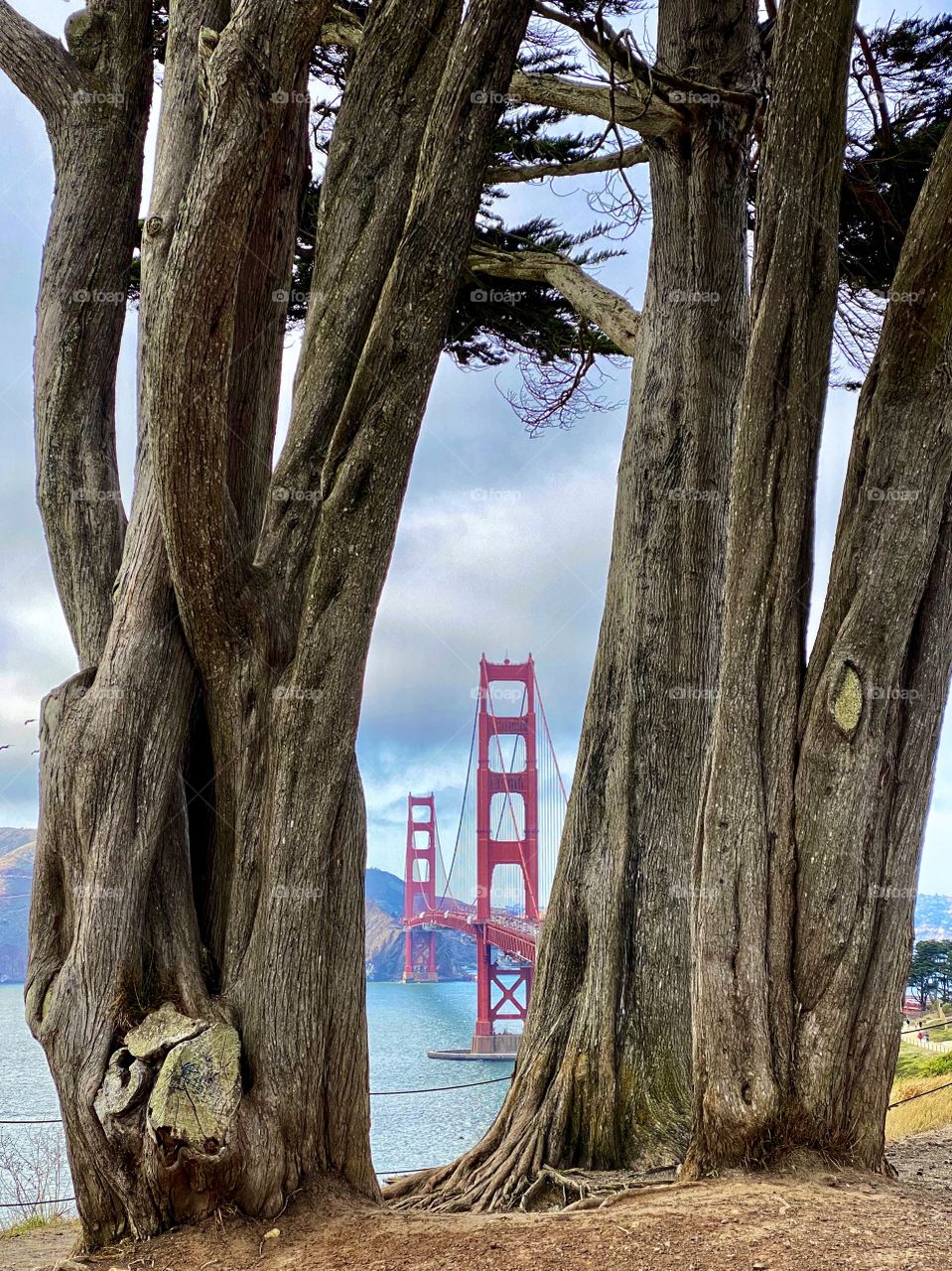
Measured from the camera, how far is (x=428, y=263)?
109 inches

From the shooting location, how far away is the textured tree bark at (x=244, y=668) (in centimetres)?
246

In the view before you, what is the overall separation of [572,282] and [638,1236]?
3957mm

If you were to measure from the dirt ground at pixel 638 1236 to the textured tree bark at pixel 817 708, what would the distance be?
0.73 ft

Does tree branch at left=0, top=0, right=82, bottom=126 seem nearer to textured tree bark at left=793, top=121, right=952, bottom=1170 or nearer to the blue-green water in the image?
textured tree bark at left=793, top=121, right=952, bottom=1170

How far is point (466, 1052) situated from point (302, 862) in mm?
20055

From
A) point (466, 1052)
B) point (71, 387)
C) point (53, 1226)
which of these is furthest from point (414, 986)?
point (71, 387)

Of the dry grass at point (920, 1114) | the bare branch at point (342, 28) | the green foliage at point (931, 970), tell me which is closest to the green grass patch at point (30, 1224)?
the dry grass at point (920, 1114)

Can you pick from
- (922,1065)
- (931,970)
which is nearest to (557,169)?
(922,1065)

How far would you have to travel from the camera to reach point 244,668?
111 inches

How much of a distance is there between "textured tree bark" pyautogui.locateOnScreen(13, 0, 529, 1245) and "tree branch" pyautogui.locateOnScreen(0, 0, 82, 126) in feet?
1.91

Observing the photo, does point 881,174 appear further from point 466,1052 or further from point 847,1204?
point 466,1052

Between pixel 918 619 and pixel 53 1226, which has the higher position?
pixel 918 619

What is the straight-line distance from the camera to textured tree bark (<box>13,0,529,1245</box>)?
2.46 m

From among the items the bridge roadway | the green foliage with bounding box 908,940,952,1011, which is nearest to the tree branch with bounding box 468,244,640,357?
the bridge roadway
